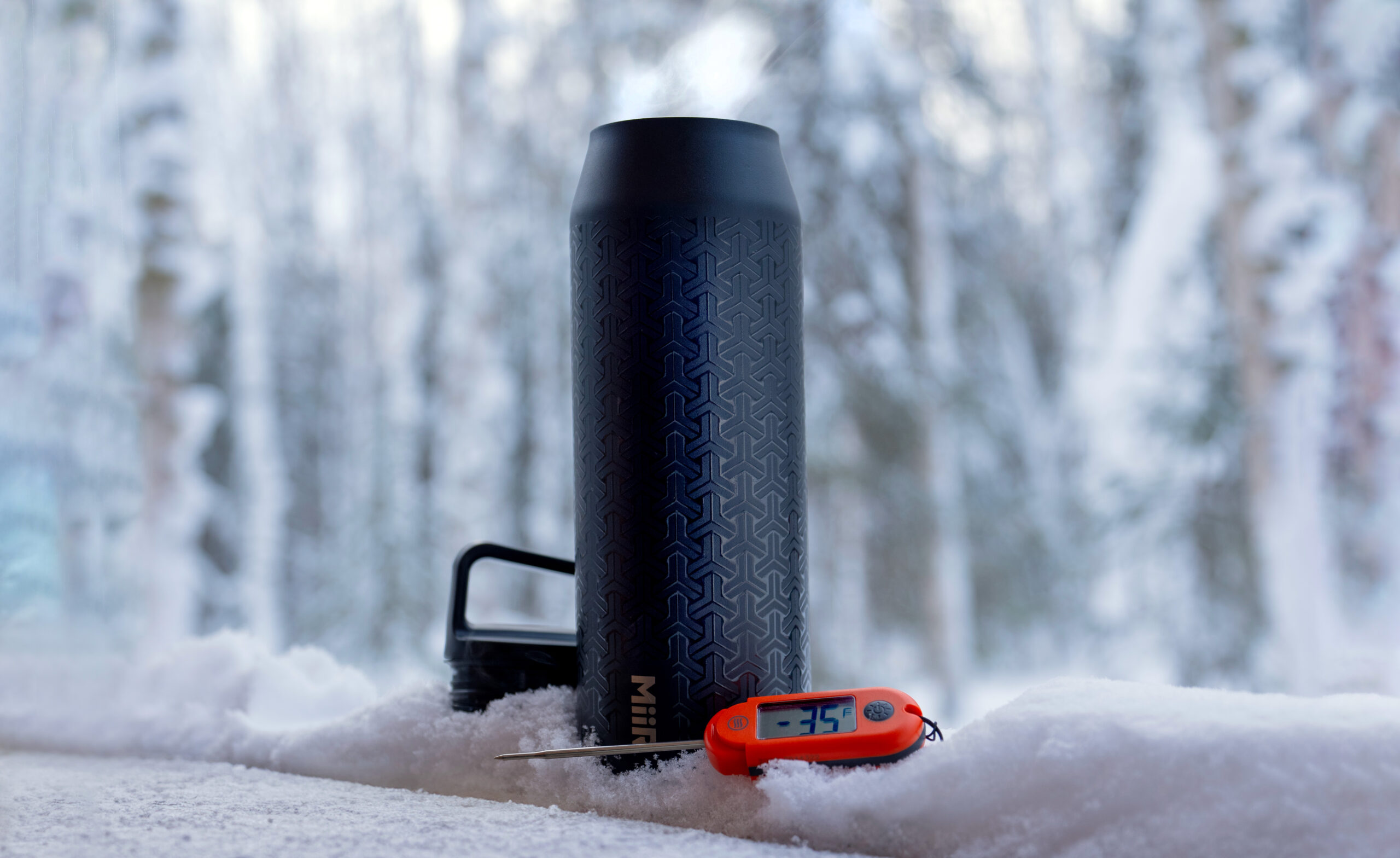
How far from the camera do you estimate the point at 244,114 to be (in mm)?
5625

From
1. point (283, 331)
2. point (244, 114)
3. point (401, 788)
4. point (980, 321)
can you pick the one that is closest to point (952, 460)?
point (980, 321)

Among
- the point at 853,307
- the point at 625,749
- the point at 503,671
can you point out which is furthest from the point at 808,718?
the point at 853,307

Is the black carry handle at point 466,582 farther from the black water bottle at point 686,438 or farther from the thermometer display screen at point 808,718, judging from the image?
the thermometer display screen at point 808,718

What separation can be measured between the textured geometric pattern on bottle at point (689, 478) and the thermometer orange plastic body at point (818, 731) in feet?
0.15

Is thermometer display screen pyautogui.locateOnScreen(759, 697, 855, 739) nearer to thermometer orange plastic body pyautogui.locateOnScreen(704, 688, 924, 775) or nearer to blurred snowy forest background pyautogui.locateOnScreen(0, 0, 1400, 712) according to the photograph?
thermometer orange plastic body pyautogui.locateOnScreen(704, 688, 924, 775)

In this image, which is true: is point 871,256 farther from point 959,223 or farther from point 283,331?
point 283,331

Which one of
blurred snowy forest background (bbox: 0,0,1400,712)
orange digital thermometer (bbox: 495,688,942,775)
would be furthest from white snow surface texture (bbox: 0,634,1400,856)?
blurred snowy forest background (bbox: 0,0,1400,712)

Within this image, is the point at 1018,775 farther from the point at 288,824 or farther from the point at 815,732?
the point at 288,824

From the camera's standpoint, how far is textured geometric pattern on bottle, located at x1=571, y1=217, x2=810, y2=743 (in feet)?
2.17

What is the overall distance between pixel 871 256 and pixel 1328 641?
227 cm

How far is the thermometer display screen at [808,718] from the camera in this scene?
60cm

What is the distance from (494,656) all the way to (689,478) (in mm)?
239

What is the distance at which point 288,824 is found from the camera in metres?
0.61

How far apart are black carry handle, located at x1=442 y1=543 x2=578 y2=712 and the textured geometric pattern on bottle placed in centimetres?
9
